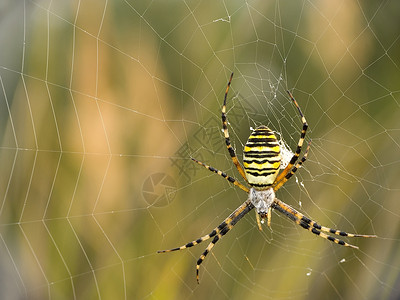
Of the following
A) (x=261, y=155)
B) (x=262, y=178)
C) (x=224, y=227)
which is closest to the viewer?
(x=261, y=155)

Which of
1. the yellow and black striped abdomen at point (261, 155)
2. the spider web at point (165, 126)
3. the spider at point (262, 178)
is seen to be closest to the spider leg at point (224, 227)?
the spider at point (262, 178)

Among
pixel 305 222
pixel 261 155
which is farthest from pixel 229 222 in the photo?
pixel 261 155

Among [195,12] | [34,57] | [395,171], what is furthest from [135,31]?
[395,171]

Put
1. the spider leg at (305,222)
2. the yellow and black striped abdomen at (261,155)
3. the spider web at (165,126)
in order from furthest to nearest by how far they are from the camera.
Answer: the spider leg at (305,222) < the spider web at (165,126) < the yellow and black striped abdomen at (261,155)

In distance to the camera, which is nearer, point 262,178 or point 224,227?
point 262,178

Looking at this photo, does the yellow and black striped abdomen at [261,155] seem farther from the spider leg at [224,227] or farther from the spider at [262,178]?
the spider leg at [224,227]

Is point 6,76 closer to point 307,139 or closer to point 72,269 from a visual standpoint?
point 72,269

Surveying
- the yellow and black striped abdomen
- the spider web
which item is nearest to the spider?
the yellow and black striped abdomen

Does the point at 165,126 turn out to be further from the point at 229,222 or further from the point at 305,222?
the point at 305,222
